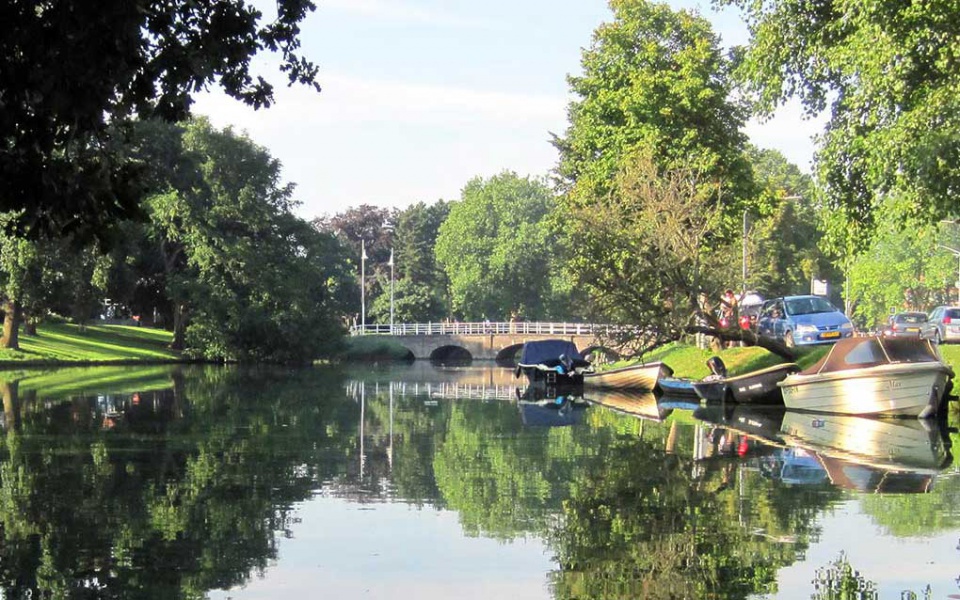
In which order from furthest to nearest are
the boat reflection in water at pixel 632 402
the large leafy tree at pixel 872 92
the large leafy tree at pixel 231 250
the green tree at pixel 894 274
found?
1. the green tree at pixel 894 274
2. the large leafy tree at pixel 231 250
3. the boat reflection in water at pixel 632 402
4. the large leafy tree at pixel 872 92

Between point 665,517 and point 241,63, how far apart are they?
7059 mm

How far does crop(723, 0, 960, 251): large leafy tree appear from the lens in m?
26.0

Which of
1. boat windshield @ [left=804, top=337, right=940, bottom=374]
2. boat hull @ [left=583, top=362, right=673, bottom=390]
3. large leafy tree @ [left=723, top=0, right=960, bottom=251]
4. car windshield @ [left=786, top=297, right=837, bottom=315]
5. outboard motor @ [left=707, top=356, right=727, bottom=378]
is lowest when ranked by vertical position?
boat hull @ [left=583, top=362, right=673, bottom=390]

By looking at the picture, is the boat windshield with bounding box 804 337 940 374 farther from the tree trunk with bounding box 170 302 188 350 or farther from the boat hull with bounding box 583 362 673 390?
the tree trunk with bounding box 170 302 188 350

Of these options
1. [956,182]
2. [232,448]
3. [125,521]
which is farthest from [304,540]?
[956,182]

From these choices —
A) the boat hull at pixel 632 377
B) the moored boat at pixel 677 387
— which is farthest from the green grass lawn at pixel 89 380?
the moored boat at pixel 677 387

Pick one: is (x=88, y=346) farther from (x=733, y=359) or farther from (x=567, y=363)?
(x=733, y=359)

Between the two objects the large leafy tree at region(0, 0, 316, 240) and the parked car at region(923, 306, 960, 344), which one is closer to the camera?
the large leafy tree at region(0, 0, 316, 240)

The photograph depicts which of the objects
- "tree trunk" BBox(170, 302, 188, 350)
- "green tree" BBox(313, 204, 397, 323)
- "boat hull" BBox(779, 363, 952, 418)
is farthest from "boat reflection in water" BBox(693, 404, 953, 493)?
"green tree" BBox(313, 204, 397, 323)

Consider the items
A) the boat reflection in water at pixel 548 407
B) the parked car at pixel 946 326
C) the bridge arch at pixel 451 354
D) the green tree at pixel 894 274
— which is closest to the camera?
the boat reflection in water at pixel 548 407

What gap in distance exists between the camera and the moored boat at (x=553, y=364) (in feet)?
172

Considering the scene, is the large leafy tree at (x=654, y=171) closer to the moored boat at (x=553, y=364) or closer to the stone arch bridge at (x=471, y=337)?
the moored boat at (x=553, y=364)

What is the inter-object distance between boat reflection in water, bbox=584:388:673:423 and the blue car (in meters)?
4.88

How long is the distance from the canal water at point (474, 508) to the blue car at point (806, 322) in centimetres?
1219
